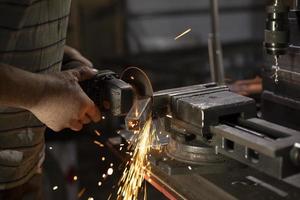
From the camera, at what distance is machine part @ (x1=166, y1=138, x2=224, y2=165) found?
1.08m

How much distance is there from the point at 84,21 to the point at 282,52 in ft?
8.80

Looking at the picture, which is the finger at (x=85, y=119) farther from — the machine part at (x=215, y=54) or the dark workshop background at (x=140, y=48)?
the dark workshop background at (x=140, y=48)

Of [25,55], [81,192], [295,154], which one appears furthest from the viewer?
[81,192]

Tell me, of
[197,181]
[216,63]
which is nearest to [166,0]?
[216,63]

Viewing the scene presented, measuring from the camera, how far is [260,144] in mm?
831

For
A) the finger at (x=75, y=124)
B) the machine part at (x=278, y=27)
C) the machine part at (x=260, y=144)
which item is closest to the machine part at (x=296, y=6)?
the machine part at (x=278, y=27)

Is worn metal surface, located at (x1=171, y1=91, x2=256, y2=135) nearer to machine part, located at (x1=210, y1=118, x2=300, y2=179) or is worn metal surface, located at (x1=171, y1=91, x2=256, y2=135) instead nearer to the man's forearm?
machine part, located at (x1=210, y1=118, x2=300, y2=179)

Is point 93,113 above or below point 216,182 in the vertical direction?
above

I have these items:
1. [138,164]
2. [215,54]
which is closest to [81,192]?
[215,54]

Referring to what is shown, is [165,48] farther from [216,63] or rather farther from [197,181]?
[197,181]

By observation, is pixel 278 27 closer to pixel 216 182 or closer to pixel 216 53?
pixel 216 182

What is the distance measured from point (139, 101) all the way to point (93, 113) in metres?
0.11

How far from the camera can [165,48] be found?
4.07 metres

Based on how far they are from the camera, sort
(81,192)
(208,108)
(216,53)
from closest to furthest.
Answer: (208,108), (216,53), (81,192)
